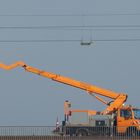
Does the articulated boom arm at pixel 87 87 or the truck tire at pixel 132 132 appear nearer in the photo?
the truck tire at pixel 132 132

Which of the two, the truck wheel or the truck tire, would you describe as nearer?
the truck tire

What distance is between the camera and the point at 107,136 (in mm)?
47188

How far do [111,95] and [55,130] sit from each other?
8300 millimetres

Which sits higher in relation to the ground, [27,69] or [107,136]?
[27,69]

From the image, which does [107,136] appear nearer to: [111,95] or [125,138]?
[125,138]

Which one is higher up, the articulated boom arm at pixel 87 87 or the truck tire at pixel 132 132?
the articulated boom arm at pixel 87 87

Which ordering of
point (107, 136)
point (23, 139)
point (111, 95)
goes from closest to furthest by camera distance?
1. point (23, 139)
2. point (107, 136)
3. point (111, 95)

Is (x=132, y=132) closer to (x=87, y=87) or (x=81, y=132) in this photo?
(x=81, y=132)

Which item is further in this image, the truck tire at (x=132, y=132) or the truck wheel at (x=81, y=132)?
the truck wheel at (x=81, y=132)

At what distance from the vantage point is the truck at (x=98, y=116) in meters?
50.4

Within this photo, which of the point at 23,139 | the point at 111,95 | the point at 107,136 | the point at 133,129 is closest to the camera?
the point at 23,139

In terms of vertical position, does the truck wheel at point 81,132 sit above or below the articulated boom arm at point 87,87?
below

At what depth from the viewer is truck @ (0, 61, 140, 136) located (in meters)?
50.4

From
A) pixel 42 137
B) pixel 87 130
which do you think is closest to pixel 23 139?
pixel 42 137
